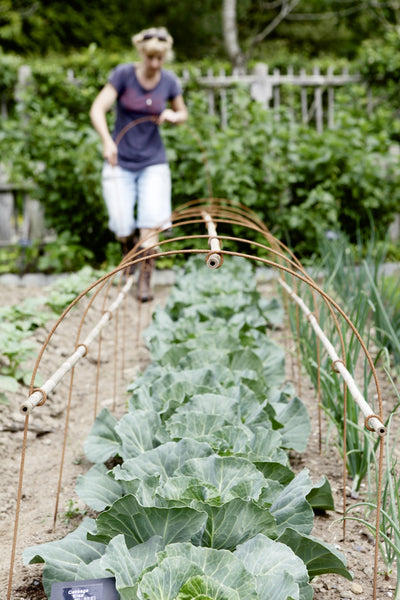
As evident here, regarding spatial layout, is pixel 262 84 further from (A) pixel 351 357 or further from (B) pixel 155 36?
(A) pixel 351 357

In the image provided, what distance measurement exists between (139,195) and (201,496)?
3182mm

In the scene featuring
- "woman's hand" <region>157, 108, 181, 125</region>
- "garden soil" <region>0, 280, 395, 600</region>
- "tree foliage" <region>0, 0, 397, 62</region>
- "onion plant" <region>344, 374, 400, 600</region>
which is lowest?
"garden soil" <region>0, 280, 395, 600</region>

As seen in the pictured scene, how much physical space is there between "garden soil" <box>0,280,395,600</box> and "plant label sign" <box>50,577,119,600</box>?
0.27 meters

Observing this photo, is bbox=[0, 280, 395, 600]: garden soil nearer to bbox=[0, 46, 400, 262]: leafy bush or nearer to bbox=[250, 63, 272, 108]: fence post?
bbox=[0, 46, 400, 262]: leafy bush

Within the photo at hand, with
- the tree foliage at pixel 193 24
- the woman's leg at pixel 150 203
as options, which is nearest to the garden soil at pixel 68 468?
the woman's leg at pixel 150 203

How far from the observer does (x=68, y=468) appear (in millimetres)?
2139

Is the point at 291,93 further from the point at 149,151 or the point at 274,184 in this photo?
the point at 149,151

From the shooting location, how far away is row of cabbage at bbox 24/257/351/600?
Result: 1.15 metres

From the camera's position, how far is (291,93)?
20.8 ft

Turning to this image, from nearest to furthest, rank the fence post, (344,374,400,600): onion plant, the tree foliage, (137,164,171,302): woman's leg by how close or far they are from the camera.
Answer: (344,374,400,600): onion plant
(137,164,171,302): woman's leg
the fence post
the tree foliage

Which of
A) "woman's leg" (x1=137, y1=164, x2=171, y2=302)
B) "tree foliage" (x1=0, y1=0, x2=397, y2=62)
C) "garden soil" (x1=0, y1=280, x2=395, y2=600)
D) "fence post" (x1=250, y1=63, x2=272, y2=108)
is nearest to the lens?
"garden soil" (x1=0, y1=280, x2=395, y2=600)

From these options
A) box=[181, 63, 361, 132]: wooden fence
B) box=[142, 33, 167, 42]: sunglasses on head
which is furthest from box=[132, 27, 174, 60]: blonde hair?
box=[181, 63, 361, 132]: wooden fence

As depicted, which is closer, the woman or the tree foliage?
the woman

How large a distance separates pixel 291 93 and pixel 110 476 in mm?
5539
